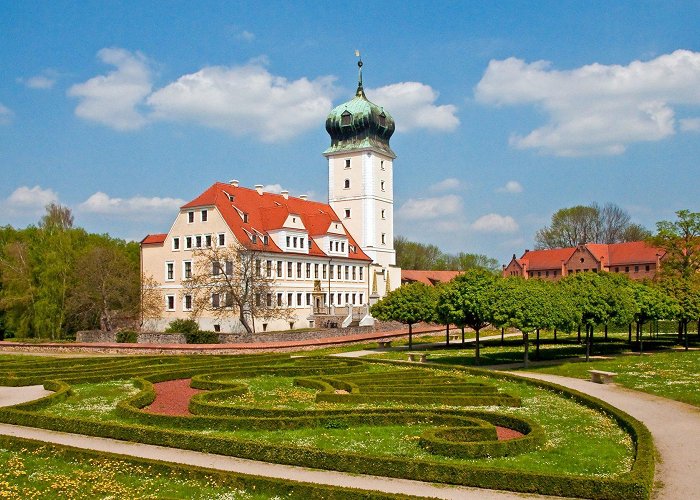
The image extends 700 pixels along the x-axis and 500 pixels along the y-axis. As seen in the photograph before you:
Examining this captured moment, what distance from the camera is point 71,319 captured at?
2714 inches

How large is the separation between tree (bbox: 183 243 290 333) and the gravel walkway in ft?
106

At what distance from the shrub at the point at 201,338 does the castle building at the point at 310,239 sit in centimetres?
820

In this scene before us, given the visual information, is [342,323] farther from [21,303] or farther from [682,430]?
[682,430]

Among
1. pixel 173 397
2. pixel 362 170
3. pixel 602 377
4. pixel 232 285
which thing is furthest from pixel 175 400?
pixel 362 170

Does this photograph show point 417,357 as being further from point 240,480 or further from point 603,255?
point 603,255

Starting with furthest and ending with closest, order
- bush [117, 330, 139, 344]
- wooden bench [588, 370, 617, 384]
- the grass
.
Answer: bush [117, 330, 139, 344], wooden bench [588, 370, 617, 384], the grass

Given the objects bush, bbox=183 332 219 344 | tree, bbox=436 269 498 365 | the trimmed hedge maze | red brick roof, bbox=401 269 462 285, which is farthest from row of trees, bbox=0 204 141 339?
red brick roof, bbox=401 269 462 285

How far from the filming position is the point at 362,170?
83.4 m

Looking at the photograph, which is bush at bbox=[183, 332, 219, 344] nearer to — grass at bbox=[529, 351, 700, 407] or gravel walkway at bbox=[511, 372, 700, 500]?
grass at bbox=[529, 351, 700, 407]

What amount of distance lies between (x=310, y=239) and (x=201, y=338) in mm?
24983

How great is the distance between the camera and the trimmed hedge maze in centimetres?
1596

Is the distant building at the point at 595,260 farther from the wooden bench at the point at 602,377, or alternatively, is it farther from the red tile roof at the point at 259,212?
the wooden bench at the point at 602,377

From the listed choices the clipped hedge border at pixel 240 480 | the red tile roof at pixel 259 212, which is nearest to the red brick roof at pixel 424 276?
the red tile roof at pixel 259 212

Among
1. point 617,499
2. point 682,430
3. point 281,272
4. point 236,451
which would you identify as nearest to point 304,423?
point 236,451
